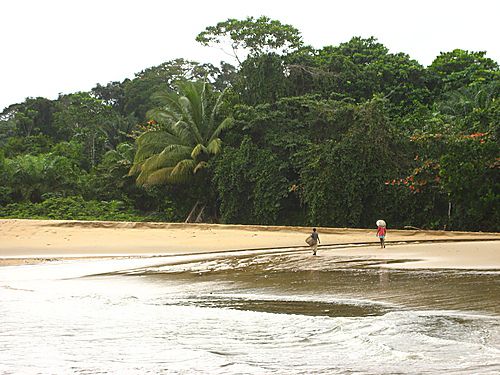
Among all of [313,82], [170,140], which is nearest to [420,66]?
[313,82]

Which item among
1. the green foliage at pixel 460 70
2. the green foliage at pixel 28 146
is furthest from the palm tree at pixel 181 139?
the green foliage at pixel 28 146

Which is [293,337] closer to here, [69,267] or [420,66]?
[69,267]

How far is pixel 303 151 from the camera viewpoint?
28.1 m

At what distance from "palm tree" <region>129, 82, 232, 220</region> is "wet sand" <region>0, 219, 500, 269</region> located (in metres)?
6.37

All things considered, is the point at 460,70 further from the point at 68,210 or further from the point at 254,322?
the point at 254,322

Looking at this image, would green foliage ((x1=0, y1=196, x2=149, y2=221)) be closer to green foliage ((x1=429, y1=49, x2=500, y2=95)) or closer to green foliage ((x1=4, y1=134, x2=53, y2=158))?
green foliage ((x1=4, y1=134, x2=53, y2=158))

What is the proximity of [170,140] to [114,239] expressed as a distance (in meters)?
12.2

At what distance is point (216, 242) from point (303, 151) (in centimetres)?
939

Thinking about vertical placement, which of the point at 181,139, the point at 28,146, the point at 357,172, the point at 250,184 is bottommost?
the point at 250,184

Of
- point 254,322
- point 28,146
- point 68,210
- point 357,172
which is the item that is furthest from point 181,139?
point 254,322

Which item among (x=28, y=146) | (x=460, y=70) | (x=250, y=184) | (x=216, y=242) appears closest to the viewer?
(x=216, y=242)

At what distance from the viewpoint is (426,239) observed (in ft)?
66.0

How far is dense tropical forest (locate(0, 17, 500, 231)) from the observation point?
24.4 meters

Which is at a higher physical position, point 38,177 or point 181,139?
point 181,139
